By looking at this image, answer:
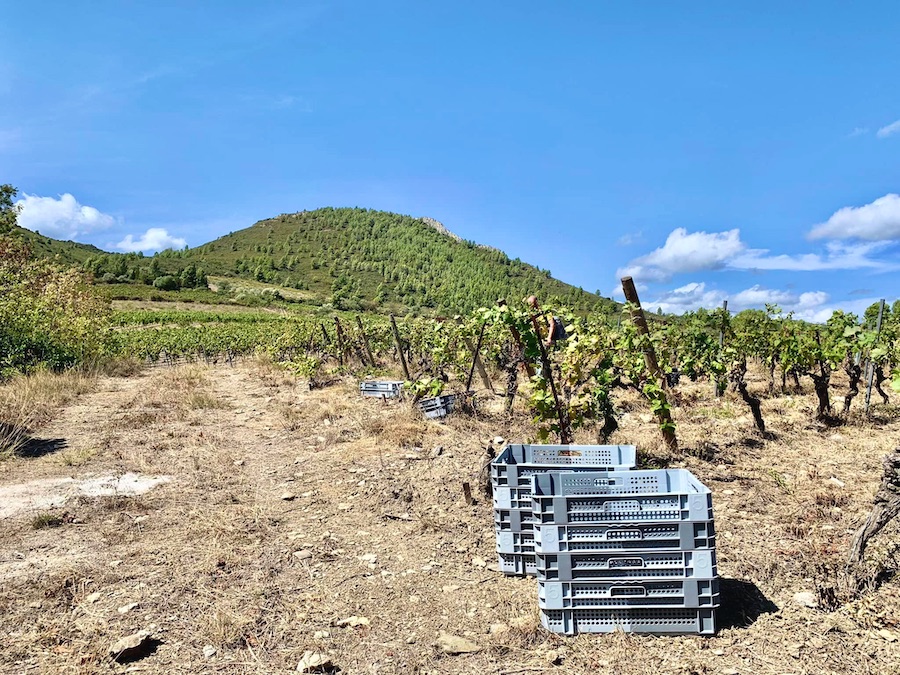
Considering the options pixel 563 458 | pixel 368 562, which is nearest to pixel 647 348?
pixel 563 458

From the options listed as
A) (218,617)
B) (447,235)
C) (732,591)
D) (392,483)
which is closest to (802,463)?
(732,591)

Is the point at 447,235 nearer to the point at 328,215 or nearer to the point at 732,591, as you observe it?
the point at 328,215

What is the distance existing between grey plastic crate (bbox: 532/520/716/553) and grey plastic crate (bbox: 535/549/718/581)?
0.10 ft

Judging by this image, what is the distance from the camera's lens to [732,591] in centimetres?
341

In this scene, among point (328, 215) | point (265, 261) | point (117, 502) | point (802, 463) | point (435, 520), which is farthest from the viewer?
point (328, 215)

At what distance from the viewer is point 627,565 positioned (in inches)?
118

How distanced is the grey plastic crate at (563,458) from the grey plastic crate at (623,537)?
0.78 meters

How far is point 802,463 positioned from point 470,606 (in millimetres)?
4438

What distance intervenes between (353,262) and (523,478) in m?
123

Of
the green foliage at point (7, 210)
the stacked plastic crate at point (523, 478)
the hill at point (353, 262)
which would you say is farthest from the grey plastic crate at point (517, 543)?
the hill at point (353, 262)

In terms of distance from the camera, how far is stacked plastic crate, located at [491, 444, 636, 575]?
3.69m

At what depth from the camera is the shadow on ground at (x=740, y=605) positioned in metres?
3.10

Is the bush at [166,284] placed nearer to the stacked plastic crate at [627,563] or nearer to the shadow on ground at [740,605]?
the stacked plastic crate at [627,563]

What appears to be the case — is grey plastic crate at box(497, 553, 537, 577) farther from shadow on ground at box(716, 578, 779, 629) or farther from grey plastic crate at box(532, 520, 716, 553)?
shadow on ground at box(716, 578, 779, 629)
